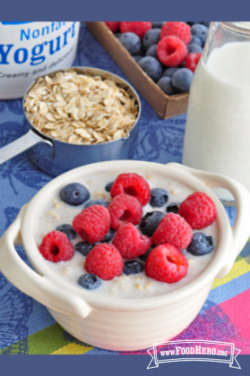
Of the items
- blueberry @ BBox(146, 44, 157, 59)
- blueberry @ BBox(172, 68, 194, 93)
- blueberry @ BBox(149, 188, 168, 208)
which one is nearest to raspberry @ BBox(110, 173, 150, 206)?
blueberry @ BBox(149, 188, 168, 208)

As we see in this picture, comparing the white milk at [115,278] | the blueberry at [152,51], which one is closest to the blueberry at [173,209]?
the white milk at [115,278]

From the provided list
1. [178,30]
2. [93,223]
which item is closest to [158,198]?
[93,223]

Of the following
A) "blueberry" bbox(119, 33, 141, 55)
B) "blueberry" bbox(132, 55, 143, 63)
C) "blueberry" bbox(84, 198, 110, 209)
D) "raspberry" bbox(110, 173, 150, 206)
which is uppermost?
"blueberry" bbox(119, 33, 141, 55)

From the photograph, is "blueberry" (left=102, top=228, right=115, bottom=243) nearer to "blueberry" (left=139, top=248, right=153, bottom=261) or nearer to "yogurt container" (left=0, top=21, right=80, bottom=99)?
"blueberry" (left=139, top=248, right=153, bottom=261)

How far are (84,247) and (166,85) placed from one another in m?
0.57

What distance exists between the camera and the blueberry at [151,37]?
1233 mm

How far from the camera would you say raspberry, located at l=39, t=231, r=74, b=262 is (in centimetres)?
67

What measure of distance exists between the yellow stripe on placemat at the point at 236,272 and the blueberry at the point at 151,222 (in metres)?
0.20

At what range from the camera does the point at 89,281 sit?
642mm

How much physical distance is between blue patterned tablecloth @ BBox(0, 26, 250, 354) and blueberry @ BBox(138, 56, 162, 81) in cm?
6

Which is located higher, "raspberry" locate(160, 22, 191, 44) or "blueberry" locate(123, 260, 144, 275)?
"raspberry" locate(160, 22, 191, 44)

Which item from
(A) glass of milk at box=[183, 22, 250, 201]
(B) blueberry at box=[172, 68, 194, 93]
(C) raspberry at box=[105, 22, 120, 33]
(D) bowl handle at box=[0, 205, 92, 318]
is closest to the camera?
(D) bowl handle at box=[0, 205, 92, 318]

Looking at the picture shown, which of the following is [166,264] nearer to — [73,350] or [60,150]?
[73,350]

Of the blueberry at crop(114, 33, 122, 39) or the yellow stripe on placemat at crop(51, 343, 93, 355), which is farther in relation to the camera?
the blueberry at crop(114, 33, 122, 39)
